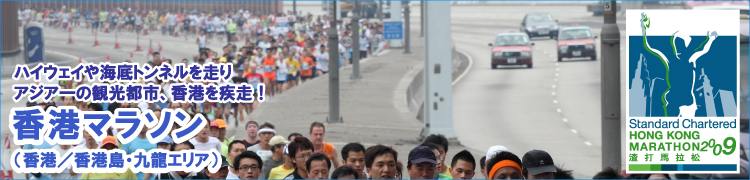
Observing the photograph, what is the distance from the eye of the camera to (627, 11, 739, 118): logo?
29.0 ft

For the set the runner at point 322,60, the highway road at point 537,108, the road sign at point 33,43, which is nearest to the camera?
the highway road at point 537,108

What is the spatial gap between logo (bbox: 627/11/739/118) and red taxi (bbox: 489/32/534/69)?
101ft

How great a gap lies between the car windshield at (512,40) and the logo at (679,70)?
30.8m

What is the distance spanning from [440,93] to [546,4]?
66762mm

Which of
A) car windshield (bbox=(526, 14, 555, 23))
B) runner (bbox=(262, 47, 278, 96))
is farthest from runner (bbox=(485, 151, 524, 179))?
car windshield (bbox=(526, 14, 555, 23))

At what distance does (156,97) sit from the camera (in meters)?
13.5

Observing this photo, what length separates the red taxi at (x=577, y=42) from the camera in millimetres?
41431

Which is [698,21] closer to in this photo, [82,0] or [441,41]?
[441,41]

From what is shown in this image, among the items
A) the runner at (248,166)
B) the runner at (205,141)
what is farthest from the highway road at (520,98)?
the runner at (248,166)

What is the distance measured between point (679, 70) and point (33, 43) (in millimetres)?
31910

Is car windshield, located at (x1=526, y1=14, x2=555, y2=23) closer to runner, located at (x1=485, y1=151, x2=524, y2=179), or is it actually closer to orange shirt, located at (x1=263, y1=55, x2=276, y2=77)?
orange shirt, located at (x1=263, y1=55, x2=276, y2=77)

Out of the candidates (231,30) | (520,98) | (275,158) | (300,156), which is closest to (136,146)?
(275,158)

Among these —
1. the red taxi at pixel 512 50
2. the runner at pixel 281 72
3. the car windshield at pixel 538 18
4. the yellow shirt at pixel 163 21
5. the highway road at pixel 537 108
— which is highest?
the yellow shirt at pixel 163 21

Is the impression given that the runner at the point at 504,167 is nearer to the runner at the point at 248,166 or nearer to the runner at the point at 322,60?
the runner at the point at 248,166
